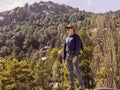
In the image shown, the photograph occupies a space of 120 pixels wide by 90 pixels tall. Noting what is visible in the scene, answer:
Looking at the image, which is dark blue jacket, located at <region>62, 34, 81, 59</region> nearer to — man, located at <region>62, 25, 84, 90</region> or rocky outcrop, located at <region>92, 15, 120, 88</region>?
man, located at <region>62, 25, 84, 90</region>

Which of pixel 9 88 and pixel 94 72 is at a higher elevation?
pixel 94 72

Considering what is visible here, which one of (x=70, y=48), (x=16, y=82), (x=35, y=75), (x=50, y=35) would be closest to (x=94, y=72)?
(x=16, y=82)

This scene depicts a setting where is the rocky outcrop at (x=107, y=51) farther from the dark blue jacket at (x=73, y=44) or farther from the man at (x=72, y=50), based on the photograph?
the dark blue jacket at (x=73, y=44)

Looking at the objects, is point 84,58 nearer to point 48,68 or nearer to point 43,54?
point 48,68

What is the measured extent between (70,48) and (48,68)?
5606cm

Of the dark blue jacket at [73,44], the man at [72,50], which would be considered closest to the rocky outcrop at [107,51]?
the man at [72,50]

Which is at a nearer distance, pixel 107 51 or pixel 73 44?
pixel 73 44

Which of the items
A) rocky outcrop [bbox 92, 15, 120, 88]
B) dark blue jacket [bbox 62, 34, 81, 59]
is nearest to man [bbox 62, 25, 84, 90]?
dark blue jacket [bbox 62, 34, 81, 59]

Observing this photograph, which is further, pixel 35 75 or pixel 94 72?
pixel 35 75

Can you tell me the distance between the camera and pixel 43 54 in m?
120

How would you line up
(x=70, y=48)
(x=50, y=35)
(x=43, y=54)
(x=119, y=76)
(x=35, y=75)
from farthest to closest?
(x=50, y=35)
(x=43, y=54)
(x=35, y=75)
(x=119, y=76)
(x=70, y=48)

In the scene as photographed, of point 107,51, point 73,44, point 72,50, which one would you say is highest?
point 73,44

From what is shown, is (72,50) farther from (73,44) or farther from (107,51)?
(107,51)

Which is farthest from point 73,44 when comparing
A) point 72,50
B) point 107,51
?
point 107,51
